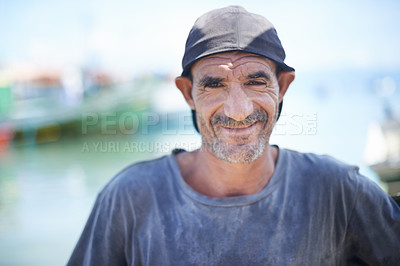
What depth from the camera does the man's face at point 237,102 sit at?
1.69 meters

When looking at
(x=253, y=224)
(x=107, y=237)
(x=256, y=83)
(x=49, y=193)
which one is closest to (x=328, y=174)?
(x=253, y=224)

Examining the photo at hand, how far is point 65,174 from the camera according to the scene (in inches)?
460

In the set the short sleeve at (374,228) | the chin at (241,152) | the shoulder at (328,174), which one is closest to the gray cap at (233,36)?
the chin at (241,152)

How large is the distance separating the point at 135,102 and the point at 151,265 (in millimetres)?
21809

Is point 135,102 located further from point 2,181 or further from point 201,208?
point 201,208

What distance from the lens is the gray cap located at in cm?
164

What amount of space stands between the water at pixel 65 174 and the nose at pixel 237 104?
1207mm

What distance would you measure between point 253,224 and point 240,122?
1.46ft

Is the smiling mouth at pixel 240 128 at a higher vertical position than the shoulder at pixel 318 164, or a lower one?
higher

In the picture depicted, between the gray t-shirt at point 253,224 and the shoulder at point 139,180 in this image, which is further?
the shoulder at point 139,180

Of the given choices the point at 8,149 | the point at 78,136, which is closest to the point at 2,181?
the point at 8,149

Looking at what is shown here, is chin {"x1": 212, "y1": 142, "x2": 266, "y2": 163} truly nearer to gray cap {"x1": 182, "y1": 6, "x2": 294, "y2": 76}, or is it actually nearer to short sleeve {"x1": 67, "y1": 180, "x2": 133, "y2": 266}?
gray cap {"x1": 182, "y1": 6, "x2": 294, "y2": 76}

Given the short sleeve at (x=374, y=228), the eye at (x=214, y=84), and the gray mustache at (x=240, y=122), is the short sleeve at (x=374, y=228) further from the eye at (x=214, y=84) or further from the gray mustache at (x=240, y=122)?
the eye at (x=214, y=84)

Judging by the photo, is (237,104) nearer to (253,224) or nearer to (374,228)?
(253,224)
